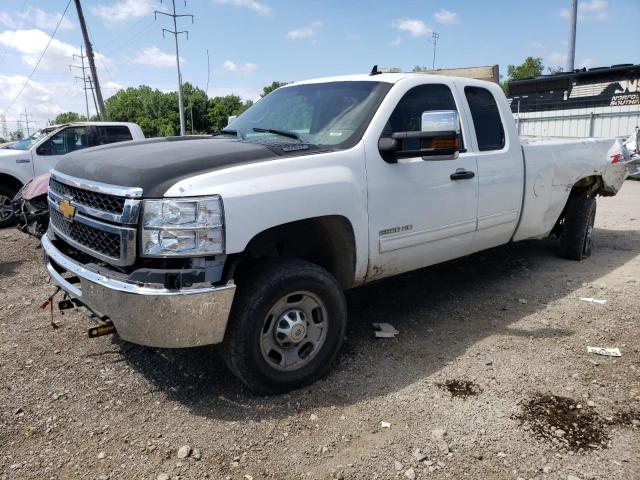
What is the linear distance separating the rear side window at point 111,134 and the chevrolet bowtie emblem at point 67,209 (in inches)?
319

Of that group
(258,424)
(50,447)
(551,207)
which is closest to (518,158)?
(551,207)

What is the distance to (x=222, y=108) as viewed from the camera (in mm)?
71875

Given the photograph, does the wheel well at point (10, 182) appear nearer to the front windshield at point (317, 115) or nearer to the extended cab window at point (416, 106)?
the front windshield at point (317, 115)

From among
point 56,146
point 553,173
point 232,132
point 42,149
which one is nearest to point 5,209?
point 42,149

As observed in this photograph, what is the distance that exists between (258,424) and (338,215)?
1.32m

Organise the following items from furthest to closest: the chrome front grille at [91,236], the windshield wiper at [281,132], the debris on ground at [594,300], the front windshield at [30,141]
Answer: the front windshield at [30,141] < the debris on ground at [594,300] < the windshield wiper at [281,132] < the chrome front grille at [91,236]

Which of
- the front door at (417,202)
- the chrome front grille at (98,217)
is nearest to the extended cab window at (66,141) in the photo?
the chrome front grille at (98,217)

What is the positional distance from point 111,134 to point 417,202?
9048 mm

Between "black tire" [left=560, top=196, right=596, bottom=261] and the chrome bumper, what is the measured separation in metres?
4.68

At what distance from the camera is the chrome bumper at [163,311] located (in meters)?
2.66

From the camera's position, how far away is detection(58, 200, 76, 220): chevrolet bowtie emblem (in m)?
3.21

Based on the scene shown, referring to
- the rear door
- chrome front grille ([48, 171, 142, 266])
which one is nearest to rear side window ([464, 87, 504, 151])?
the rear door

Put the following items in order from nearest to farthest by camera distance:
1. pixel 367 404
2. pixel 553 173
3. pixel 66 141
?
pixel 367 404, pixel 553 173, pixel 66 141

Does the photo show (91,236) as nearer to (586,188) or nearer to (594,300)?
(594,300)
